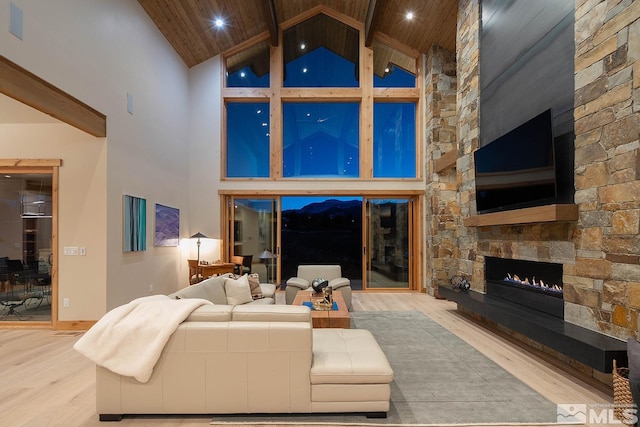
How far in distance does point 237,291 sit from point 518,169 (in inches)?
147

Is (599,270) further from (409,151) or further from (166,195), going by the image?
(166,195)

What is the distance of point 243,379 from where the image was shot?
2281 millimetres

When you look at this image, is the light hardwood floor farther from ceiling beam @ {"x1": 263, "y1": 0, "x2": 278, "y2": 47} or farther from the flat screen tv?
ceiling beam @ {"x1": 263, "y1": 0, "x2": 278, "y2": 47}

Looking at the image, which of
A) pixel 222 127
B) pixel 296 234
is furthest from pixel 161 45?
pixel 296 234

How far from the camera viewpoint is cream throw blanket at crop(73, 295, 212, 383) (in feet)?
7.20

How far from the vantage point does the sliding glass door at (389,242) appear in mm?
7809

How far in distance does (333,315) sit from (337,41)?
6867mm

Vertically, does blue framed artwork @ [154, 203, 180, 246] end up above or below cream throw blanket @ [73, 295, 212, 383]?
above

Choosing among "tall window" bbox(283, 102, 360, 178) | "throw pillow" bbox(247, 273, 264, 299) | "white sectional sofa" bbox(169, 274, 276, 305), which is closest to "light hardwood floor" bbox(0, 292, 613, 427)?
"white sectional sofa" bbox(169, 274, 276, 305)

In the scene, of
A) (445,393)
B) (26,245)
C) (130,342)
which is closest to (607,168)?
(445,393)

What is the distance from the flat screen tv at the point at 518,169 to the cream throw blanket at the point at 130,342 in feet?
12.0

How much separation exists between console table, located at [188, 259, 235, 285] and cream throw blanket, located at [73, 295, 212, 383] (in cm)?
425

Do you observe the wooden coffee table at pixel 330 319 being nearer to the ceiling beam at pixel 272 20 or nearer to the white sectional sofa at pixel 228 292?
the white sectional sofa at pixel 228 292

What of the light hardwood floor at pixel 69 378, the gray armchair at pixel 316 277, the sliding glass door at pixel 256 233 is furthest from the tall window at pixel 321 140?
the light hardwood floor at pixel 69 378
